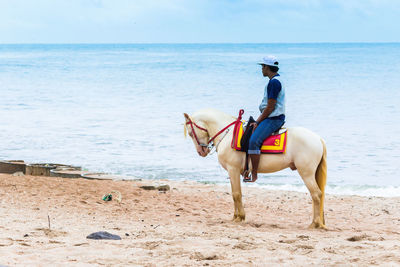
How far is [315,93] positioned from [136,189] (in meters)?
33.8

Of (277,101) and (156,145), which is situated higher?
(277,101)

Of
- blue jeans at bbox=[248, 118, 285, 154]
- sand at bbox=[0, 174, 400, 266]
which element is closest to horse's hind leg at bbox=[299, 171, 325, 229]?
sand at bbox=[0, 174, 400, 266]

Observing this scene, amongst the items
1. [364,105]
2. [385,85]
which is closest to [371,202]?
[364,105]

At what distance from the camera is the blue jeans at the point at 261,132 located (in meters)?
9.04

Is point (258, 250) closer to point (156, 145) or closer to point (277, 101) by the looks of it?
point (277, 101)

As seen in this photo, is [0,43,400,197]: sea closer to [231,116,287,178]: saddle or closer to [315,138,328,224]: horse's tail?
[315,138,328,224]: horse's tail

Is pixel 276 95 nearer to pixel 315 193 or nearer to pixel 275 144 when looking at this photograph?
pixel 275 144

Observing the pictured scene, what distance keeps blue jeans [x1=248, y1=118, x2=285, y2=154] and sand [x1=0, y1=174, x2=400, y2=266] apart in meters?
1.13

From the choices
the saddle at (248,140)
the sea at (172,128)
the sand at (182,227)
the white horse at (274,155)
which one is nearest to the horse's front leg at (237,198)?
the white horse at (274,155)

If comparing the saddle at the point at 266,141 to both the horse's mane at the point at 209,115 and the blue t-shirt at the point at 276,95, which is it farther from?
the horse's mane at the point at 209,115

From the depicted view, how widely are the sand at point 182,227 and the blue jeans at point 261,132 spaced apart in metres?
1.13

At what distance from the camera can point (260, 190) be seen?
14211mm

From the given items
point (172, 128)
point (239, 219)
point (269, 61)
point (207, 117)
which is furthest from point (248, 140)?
point (172, 128)

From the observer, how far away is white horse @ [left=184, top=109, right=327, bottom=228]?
9.11m
